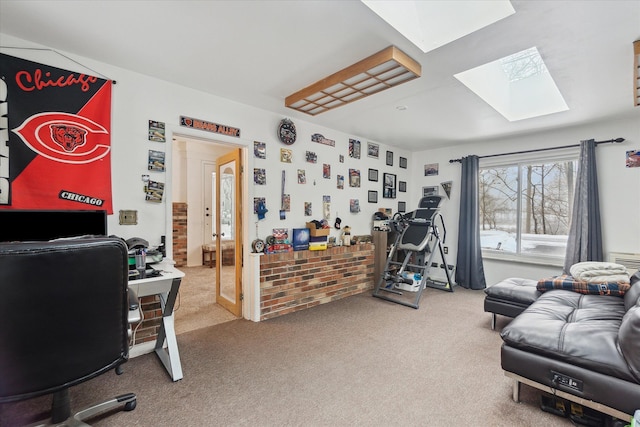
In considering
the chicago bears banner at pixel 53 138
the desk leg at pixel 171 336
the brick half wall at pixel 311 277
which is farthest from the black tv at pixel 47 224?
the brick half wall at pixel 311 277

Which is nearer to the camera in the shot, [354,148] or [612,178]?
[612,178]

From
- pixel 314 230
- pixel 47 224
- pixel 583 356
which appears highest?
pixel 47 224

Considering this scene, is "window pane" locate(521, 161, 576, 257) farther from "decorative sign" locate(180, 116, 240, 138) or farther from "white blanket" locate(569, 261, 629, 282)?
"decorative sign" locate(180, 116, 240, 138)

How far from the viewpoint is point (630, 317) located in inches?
59.0

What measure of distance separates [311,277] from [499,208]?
3324 millimetres

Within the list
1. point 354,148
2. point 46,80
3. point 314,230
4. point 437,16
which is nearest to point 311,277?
point 314,230

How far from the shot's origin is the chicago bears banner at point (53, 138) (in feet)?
6.37

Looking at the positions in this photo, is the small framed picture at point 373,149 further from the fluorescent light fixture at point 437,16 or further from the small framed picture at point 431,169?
the fluorescent light fixture at point 437,16

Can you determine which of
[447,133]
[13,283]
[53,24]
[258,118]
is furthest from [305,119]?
[13,283]

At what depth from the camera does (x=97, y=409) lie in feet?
5.29

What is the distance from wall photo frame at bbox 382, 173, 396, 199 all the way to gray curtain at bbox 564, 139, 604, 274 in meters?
2.47

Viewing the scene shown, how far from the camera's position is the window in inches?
162

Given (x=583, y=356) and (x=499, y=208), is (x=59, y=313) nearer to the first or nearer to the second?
(x=583, y=356)

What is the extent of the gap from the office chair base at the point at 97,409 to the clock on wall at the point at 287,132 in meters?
2.76
